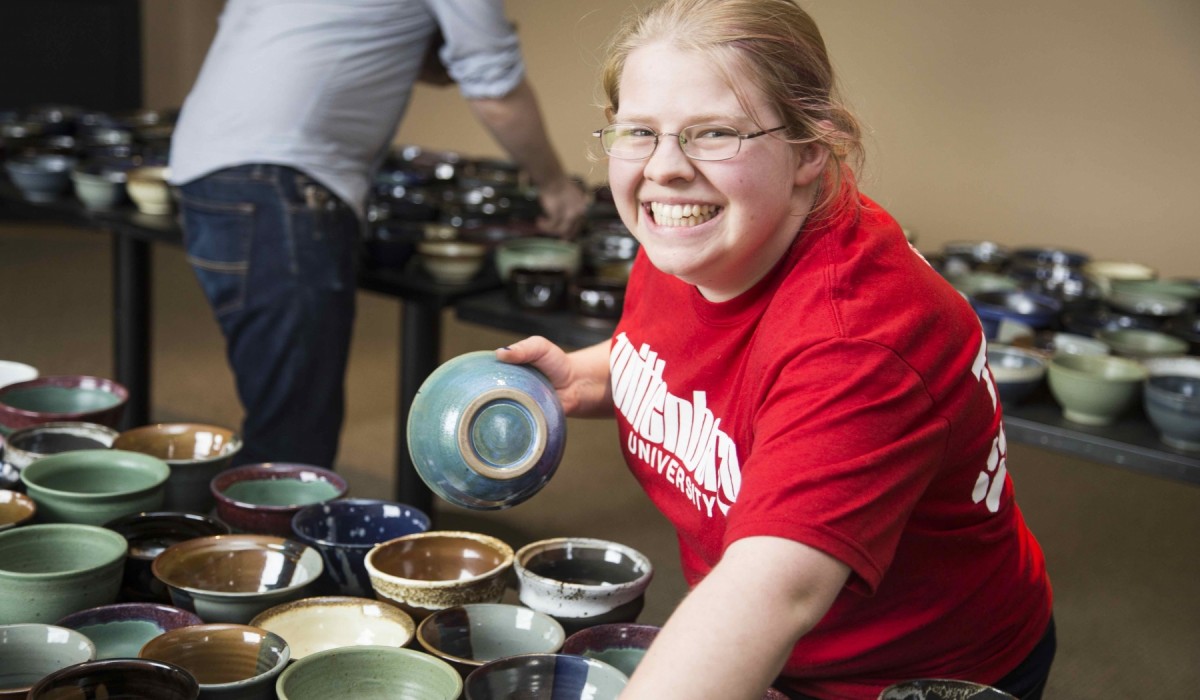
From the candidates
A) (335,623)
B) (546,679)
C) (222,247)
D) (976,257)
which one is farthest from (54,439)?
(976,257)

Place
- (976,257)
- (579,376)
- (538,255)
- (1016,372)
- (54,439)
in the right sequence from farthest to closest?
(976,257), (538,255), (1016,372), (54,439), (579,376)

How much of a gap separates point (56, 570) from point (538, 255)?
5.50 ft

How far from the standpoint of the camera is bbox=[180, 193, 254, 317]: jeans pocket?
2.59 meters

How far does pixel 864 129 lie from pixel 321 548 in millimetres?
752

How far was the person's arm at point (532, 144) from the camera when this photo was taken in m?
2.72

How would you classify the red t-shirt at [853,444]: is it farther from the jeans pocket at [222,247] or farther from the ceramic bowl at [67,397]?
the jeans pocket at [222,247]

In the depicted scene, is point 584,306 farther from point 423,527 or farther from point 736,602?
point 736,602

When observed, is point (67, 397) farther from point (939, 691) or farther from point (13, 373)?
point (939, 691)

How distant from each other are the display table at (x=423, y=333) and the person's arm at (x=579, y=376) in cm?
90

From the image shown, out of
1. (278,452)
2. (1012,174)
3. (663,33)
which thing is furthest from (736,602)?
(1012,174)

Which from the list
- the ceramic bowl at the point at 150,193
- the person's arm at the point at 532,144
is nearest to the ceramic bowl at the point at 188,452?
the person's arm at the point at 532,144

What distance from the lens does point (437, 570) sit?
57.2 inches

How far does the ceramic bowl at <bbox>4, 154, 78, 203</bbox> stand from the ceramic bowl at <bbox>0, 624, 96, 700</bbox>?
242 centimetres

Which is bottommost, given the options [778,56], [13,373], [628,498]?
[628,498]
